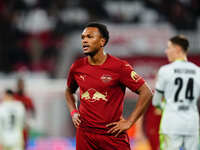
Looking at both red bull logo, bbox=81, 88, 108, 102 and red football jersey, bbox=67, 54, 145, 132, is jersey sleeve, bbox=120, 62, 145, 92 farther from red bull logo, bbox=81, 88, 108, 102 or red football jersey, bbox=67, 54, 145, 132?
red bull logo, bbox=81, 88, 108, 102

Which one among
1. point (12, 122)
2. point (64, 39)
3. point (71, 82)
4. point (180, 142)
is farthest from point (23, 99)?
point (64, 39)

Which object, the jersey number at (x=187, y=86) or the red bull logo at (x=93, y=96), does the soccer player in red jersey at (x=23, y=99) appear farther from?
the red bull logo at (x=93, y=96)

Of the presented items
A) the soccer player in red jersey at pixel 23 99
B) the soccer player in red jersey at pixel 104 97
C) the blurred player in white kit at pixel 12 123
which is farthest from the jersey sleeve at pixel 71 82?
the soccer player in red jersey at pixel 23 99

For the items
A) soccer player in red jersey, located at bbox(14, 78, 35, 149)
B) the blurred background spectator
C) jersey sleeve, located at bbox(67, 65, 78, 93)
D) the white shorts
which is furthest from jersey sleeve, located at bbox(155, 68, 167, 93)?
the blurred background spectator

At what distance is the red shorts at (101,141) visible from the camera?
4.27 metres

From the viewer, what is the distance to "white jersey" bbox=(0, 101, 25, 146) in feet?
30.0

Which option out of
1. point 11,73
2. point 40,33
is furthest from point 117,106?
point 40,33

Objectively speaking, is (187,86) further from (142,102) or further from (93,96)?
(93,96)

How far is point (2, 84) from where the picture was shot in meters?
13.8

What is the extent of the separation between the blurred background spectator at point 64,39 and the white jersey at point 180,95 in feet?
25.5

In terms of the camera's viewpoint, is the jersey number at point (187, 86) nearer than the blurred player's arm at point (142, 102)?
No

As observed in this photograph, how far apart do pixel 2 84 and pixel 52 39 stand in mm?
2754

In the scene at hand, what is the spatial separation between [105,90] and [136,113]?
0.33m

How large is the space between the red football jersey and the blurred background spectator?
8934mm
